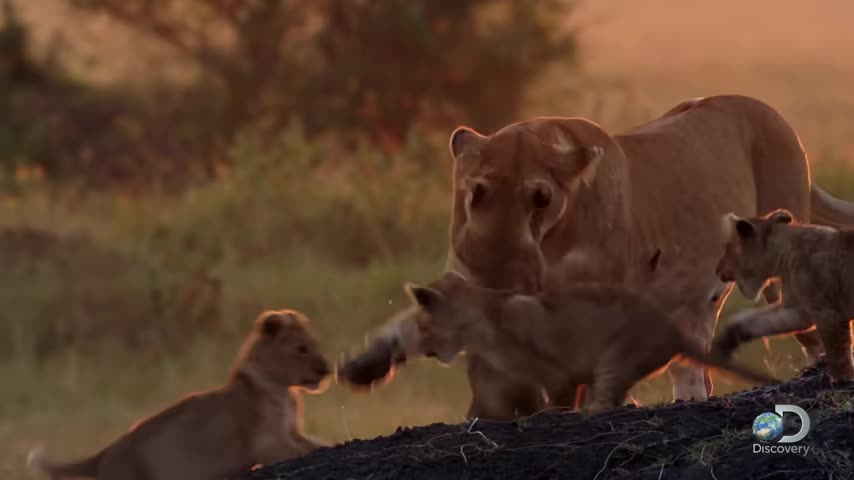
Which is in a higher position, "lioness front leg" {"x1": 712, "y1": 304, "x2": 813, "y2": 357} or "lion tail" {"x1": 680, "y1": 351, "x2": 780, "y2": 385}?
"lioness front leg" {"x1": 712, "y1": 304, "x2": 813, "y2": 357}

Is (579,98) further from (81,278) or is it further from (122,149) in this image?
(81,278)

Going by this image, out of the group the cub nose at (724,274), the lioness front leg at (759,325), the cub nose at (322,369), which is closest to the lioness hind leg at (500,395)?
the lioness front leg at (759,325)

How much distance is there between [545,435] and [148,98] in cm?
1942

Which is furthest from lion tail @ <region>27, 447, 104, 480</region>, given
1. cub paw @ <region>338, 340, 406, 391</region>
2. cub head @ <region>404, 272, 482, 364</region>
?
cub head @ <region>404, 272, 482, 364</region>

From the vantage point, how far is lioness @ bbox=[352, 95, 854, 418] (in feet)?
21.2

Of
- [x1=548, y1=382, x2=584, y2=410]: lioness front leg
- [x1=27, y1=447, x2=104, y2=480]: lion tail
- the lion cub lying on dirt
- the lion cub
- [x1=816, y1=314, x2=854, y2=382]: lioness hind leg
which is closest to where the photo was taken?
[x1=816, y1=314, x2=854, y2=382]: lioness hind leg

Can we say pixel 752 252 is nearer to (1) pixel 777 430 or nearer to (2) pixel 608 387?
(2) pixel 608 387

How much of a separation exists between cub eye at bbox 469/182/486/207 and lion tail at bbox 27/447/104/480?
1915 millimetres

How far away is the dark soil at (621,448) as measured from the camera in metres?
5.41

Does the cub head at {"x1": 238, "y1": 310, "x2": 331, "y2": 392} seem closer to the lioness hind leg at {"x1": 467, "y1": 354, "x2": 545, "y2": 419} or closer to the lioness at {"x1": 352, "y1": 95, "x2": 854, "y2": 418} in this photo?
the lioness at {"x1": 352, "y1": 95, "x2": 854, "y2": 418}

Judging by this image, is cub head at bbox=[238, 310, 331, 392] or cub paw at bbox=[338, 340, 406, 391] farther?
Answer: cub head at bbox=[238, 310, 331, 392]

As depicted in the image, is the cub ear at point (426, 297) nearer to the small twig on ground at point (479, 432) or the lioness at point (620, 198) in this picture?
the lioness at point (620, 198)

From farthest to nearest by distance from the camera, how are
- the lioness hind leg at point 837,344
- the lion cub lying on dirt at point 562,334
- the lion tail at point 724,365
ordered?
the lion cub lying on dirt at point 562,334 → the lioness hind leg at point 837,344 → the lion tail at point 724,365

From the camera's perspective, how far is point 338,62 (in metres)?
23.0
